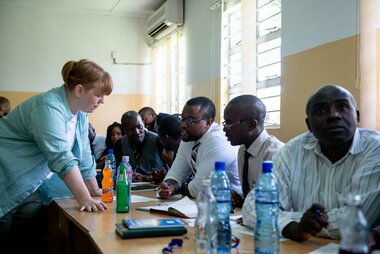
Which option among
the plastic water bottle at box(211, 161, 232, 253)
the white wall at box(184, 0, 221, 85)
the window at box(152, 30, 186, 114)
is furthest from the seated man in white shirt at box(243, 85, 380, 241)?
the window at box(152, 30, 186, 114)

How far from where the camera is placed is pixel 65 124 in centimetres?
225

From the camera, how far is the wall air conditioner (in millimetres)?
6344

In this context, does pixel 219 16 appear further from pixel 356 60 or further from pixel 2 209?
pixel 2 209

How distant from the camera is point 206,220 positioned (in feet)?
4.09

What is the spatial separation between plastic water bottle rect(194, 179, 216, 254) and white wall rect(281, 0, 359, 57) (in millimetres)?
2294

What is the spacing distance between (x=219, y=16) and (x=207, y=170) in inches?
121

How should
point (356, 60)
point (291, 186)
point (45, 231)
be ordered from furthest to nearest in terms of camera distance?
point (356, 60) → point (45, 231) → point (291, 186)

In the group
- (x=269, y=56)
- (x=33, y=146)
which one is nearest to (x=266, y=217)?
(x=33, y=146)

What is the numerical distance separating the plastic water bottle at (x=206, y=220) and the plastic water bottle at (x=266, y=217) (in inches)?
6.2

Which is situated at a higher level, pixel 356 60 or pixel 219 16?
pixel 219 16

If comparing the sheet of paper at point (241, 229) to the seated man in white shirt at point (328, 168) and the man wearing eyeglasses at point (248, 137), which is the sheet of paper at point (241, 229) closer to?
the seated man in white shirt at point (328, 168)

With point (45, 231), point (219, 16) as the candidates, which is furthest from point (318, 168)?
point (219, 16)

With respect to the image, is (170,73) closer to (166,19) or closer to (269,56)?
(166,19)

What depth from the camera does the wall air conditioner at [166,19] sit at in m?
6.34
